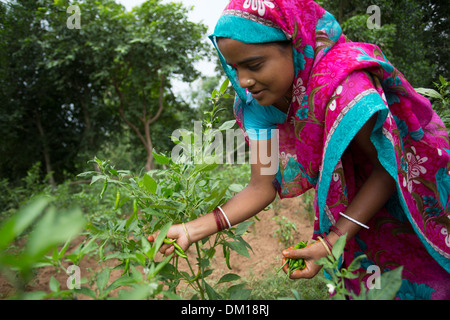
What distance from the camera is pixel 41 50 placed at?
29.8 ft

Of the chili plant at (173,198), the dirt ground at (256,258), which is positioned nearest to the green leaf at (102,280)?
the chili plant at (173,198)

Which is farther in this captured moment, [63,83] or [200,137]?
[63,83]

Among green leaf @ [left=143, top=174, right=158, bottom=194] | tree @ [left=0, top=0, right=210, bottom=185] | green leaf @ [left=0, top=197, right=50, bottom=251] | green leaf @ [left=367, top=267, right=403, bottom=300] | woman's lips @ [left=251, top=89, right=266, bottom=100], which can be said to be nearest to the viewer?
green leaf @ [left=0, top=197, right=50, bottom=251]

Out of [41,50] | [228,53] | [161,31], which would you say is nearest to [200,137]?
[228,53]

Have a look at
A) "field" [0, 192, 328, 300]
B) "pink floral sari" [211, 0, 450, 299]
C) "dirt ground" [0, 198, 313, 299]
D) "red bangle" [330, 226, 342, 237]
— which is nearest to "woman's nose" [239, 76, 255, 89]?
"pink floral sari" [211, 0, 450, 299]

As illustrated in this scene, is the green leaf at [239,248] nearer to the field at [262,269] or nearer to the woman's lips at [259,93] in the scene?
the woman's lips at [259,93]

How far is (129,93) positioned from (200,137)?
1046 centimetres

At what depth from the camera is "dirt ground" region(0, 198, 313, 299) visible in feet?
8.89

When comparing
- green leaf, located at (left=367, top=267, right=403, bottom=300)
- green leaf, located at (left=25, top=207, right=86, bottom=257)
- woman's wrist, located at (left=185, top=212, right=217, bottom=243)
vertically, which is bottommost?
woman's wrist, located at (left=185, top=212, right=217, bottom=243)

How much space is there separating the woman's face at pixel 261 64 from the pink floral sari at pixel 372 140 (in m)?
0.04

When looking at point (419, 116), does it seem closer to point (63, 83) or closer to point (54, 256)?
point (54, 256)

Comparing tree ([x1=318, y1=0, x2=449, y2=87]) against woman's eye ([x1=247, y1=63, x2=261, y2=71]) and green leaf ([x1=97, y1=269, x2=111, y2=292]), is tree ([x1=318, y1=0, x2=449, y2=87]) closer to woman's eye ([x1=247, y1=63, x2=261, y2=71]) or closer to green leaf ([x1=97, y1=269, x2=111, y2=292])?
woman's eye ([x1=247, y1=63, x2=261, y2=71])

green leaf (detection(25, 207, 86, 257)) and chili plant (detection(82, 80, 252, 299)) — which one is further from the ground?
green leaf (detection(25, 207, 86, 257))

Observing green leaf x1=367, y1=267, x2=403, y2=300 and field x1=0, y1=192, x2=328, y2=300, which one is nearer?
green leaf x1=367, y1=267, x2=403, y2=300
